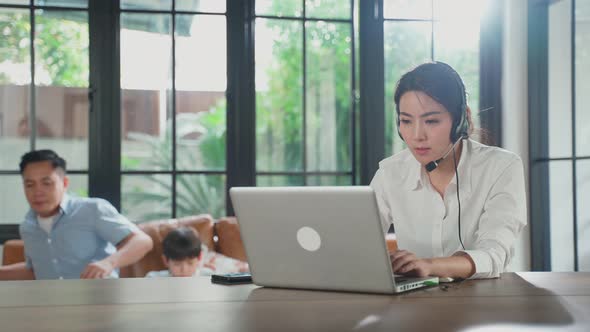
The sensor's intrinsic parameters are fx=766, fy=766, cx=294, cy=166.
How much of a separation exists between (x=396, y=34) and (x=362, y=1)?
29 cm

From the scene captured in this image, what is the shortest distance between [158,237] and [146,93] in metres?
0.97

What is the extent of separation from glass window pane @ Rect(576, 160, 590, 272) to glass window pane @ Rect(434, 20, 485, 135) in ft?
2.49

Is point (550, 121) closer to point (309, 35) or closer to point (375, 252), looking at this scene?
point (309, 35)

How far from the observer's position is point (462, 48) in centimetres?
477

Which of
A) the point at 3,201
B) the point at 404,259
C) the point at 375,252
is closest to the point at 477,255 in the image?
the point at 404,259

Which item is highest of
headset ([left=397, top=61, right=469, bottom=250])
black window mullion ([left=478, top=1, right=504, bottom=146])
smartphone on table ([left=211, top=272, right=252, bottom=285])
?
black window mullion ([left=478, top=1, right=504, bottom=146])

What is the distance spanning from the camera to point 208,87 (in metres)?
4.60

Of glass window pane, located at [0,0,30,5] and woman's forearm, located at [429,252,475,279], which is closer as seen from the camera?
woman's forearm, located at [429,252,475,279]

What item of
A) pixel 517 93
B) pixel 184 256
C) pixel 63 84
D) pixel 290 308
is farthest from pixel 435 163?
pixel 63 84

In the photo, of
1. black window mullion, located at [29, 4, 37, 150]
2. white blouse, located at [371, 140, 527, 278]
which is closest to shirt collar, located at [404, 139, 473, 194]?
white blouse, located at [371, 140, 527, 278]

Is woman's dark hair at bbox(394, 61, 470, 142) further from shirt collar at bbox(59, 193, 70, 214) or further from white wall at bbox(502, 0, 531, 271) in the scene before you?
white wall at bbox(502, 0, 531, 271)

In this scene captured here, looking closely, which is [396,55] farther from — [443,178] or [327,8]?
[443,178]

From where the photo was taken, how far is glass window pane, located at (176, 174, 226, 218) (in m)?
4.56

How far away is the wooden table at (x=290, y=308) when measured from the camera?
1.36m
